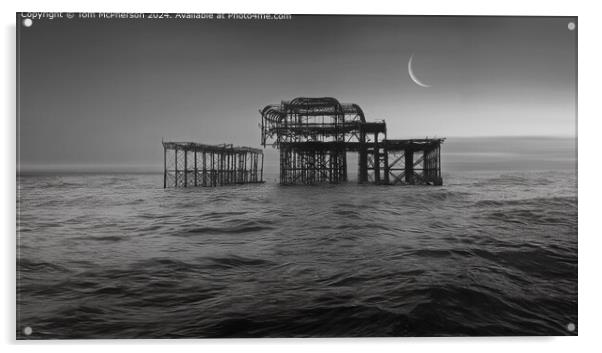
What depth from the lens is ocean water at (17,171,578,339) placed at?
391cm

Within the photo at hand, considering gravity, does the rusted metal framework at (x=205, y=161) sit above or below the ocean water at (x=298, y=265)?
above

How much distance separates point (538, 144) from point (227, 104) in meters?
3.78

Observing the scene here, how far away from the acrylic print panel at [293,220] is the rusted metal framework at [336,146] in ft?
0.18

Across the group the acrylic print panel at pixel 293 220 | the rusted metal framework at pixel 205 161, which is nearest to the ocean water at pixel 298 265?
the acrylic print panel at pixel 293 220

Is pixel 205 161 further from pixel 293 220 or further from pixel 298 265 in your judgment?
pixel 298 265

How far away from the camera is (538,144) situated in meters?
4.62

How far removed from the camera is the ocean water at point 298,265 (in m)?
3.91

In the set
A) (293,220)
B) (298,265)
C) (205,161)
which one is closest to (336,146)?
(293,220)

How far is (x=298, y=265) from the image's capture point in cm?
446

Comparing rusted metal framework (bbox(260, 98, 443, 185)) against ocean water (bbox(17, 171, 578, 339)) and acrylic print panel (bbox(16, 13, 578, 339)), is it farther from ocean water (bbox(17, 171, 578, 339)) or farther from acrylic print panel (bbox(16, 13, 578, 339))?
ocean water (bbox(17, 171, 578, 339))

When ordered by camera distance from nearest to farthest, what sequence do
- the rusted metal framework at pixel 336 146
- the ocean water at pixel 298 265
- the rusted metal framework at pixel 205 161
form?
the ocean water at pixel 298 265
the rusted metal framework at pixel 336 146
the rusted metal framework at pixel 205 161

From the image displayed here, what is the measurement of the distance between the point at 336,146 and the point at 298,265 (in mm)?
2348

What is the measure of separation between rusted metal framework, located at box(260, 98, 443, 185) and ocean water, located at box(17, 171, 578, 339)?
0.95 meters

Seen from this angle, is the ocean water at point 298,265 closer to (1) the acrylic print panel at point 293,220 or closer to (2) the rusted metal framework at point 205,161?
(1) the acrylic print panel at point 293,220
